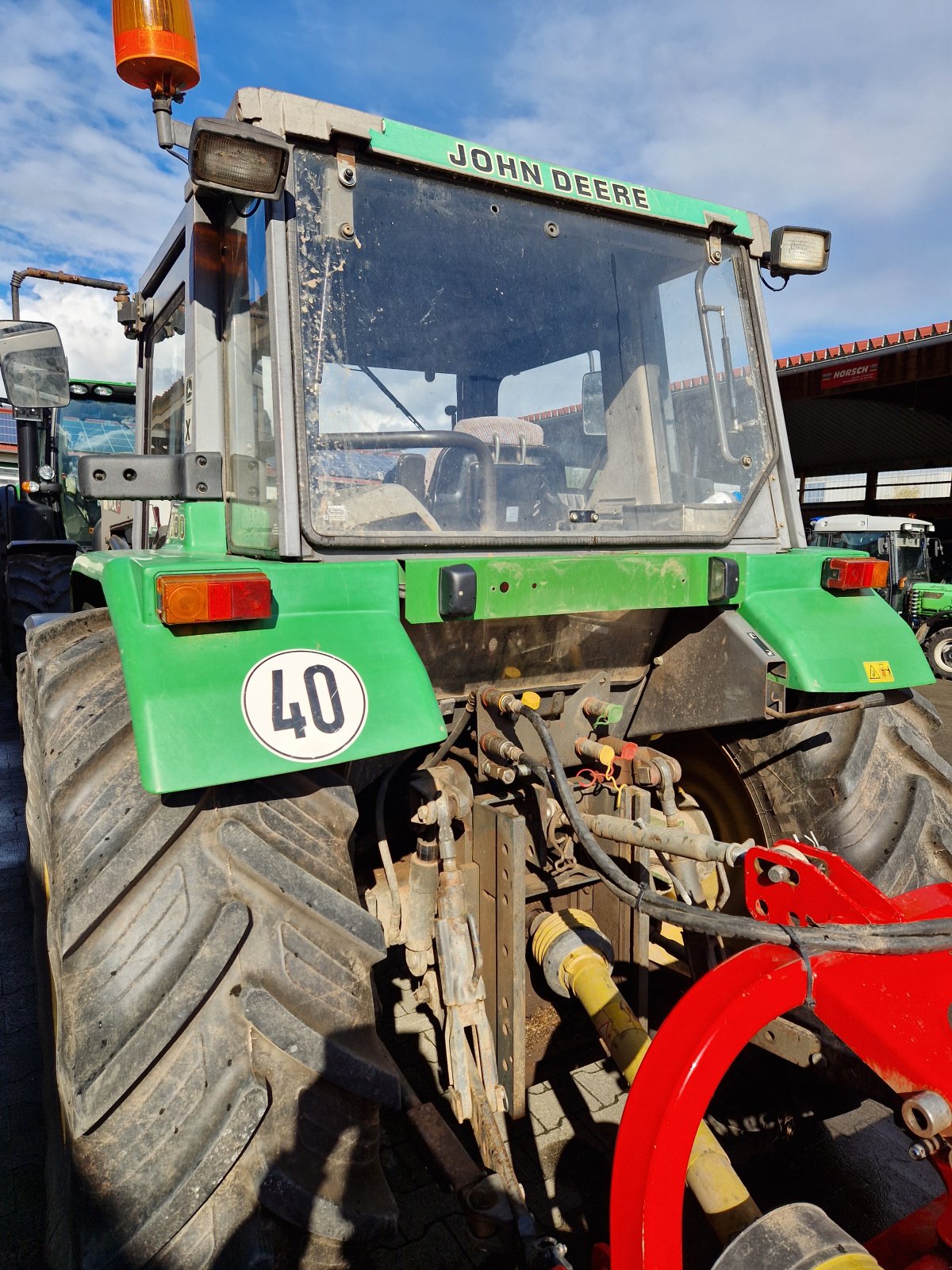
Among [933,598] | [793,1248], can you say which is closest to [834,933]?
[793,1248]

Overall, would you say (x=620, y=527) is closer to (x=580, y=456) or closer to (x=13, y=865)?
(x=580, y=456)

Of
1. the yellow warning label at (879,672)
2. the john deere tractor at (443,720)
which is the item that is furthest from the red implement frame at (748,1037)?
the yellow warning label at (879,672)

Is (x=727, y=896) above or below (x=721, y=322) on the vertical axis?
below

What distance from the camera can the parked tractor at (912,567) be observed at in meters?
10.9

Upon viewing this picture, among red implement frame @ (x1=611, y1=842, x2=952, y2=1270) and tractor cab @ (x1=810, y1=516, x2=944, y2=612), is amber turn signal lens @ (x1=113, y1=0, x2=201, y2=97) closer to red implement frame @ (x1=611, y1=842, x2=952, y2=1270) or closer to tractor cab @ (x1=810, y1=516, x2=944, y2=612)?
red implement frame @ (x1=611, y1=842, x2=952, y2=1270)

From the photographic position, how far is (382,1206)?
137 cm

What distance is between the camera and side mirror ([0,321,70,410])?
2.39m

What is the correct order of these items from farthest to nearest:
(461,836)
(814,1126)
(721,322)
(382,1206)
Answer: (721,322) < (814,1126) < (461,836) < (382,1206)

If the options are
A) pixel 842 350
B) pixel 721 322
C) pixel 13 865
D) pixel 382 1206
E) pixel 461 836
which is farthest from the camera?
pixel 842 350

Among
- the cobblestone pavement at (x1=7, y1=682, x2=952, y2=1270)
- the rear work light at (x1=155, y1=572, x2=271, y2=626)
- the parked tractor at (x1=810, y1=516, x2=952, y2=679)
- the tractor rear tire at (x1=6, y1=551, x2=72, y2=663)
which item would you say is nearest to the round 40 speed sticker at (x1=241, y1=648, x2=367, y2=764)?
the rear work light at (x1=155, y1=572, x2=271, y2=626)

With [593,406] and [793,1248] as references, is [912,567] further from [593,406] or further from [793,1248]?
[793,1248]

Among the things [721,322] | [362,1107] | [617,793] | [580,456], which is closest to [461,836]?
[617,793]

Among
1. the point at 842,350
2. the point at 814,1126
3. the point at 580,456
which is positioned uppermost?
the point at 842,350

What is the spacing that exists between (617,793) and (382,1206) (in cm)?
112
